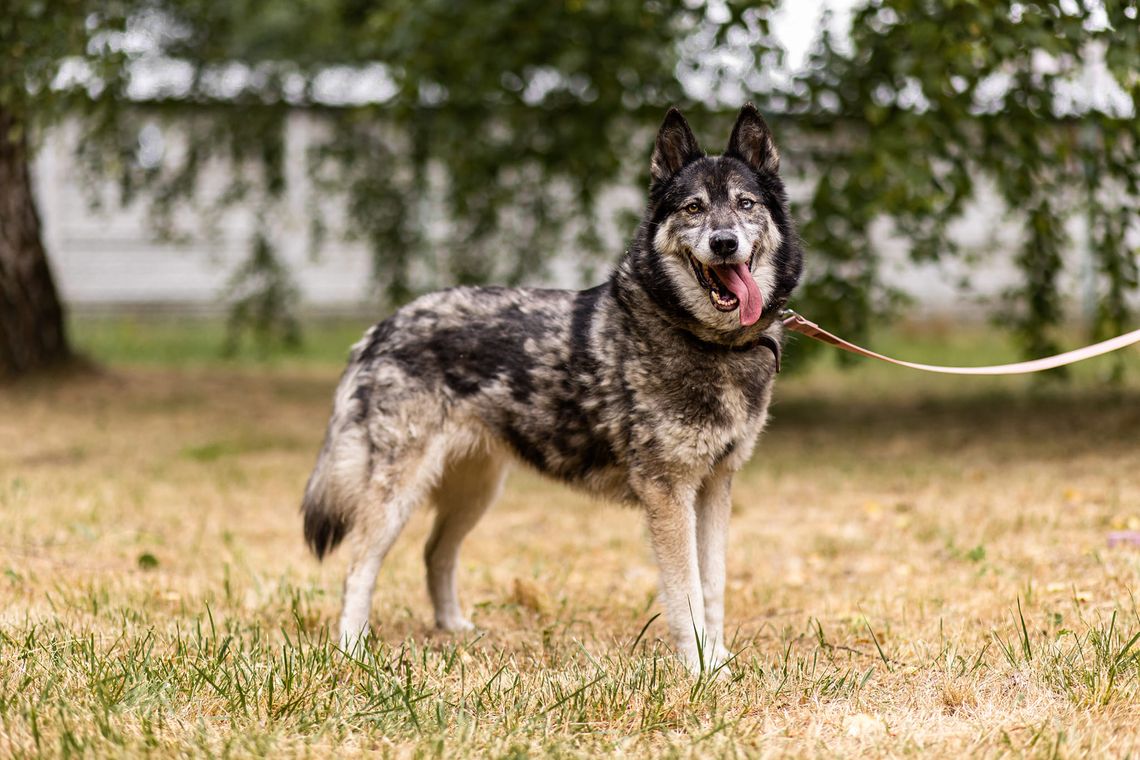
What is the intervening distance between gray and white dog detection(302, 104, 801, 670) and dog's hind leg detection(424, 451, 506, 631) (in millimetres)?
166

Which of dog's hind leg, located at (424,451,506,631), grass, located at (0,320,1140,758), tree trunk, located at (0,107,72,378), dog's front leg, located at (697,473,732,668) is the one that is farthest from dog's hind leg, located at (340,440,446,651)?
tree trunk, located at (0,107,72,378)

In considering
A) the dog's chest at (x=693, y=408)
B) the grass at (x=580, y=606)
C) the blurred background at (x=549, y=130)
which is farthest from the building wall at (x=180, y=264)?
the dog's chest at (x=693, y=408)

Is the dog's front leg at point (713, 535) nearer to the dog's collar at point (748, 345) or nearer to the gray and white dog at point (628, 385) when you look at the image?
the gray and white dog at point (628, 385)

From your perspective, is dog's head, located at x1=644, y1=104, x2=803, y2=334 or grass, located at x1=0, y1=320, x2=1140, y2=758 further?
dog's head, located at x1=644, y1=104, x2=803, y2=334

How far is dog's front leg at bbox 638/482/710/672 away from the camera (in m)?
4.00

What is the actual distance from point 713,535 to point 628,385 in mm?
662

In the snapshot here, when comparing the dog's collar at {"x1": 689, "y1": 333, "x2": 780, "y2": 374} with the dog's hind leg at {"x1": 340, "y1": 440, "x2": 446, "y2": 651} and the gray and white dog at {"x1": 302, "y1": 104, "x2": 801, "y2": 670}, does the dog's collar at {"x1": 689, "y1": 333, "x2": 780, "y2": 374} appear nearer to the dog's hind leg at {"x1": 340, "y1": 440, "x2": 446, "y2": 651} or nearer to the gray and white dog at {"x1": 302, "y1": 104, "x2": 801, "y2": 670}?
the gray and white dog at {"x1": 302, "y1": 104, "x2": 801, "y2": 670}

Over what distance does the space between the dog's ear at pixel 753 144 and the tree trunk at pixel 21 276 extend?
7797 millimetres

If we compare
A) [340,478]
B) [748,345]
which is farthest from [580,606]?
[748,345]

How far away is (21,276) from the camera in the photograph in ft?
33.2

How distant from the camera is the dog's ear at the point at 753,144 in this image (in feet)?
13.4

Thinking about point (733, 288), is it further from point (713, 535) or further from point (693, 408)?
point (713, 535)

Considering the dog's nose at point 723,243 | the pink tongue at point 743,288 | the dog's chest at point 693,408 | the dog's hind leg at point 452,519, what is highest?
the dog's nose at point 723,243

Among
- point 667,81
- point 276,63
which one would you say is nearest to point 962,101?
point 667,81
